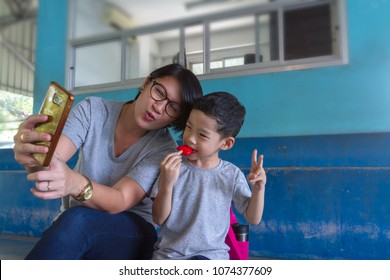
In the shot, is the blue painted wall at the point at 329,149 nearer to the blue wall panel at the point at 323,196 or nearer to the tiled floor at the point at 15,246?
the blue wall panel at the point at 323,196

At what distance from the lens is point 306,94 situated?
1.73 metres

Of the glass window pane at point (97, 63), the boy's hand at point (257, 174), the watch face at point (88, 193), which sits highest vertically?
the glass window pane at point (97, 63)

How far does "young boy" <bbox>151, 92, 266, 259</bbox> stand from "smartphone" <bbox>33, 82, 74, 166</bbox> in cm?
30

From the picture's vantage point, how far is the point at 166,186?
85cm

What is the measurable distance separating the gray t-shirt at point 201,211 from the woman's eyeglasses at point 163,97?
0.52ft

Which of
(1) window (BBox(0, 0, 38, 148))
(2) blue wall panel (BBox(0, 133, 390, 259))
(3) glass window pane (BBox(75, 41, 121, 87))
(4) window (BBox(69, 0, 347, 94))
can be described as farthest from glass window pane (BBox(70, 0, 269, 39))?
(2) blue wall panel (BBox(0, 133, 390, 259))

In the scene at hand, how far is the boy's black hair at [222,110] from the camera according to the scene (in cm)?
89

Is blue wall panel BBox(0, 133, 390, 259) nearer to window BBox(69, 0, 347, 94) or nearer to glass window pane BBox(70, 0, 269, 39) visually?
window BBox(69, 0, 347, 94)

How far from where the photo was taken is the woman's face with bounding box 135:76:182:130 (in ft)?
2.93

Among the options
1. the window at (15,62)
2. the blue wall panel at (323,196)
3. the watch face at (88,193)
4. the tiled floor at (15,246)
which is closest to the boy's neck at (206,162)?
the watch face at (88,193)

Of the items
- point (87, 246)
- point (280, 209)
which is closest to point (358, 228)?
point (280, 209)

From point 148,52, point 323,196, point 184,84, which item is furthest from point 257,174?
point 148,52

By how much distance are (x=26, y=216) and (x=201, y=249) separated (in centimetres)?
183
